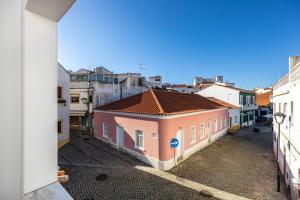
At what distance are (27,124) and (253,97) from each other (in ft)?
119

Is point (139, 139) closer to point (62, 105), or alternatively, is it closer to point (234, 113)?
point (62, 105)

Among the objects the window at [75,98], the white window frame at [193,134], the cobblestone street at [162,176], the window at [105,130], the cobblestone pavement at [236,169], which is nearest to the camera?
the cobblestone street at [162,176]

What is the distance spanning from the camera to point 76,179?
33.6 ft

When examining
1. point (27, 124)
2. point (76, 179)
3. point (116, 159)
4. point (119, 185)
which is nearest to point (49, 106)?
point (27, 124)

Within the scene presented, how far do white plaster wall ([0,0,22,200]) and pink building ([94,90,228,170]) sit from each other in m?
9.87

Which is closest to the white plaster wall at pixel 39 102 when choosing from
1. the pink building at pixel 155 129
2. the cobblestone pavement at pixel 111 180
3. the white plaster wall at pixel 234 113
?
the cobblestone pavement at pixel 111 180

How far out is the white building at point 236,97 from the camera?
27.1 metres

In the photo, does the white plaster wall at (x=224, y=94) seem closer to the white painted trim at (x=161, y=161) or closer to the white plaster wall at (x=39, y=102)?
the white painted trim at (x=161, y=161)

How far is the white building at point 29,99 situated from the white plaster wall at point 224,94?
28.2 meters

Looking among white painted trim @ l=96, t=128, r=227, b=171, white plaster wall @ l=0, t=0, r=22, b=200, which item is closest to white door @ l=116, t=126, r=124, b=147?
white painted trim @ l=96, t=128, r=227, b=171

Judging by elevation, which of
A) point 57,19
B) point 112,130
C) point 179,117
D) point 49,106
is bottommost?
point 112,130

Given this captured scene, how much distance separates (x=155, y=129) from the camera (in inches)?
470

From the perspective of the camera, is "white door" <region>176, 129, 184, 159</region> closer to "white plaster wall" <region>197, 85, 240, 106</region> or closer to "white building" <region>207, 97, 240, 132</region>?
"white building" <region>207, 97, 240, 132</region>

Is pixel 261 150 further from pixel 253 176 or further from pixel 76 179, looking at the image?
pixel 76 179
